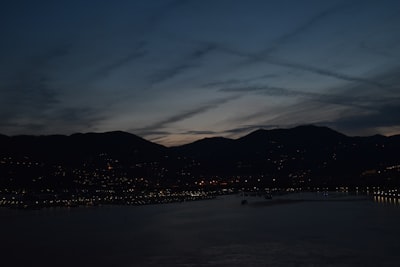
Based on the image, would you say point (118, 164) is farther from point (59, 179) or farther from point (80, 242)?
point (80, 242)

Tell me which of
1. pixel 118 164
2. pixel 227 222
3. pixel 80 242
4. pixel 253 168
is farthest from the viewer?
pixel 253 168

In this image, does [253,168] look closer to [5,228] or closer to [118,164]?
[118,164]

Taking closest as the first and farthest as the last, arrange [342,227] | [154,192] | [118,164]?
[342,227] < [154,192] < [118,164]

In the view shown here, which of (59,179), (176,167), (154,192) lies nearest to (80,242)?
(154,192)

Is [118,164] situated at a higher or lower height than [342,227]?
higher

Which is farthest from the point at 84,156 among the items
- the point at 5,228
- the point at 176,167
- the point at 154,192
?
the point at 5,228

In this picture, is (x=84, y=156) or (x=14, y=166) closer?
(x=14, y=166)
